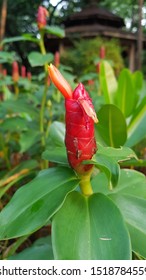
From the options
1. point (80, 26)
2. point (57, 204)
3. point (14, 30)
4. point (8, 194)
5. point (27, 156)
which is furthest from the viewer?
point (14, 30)

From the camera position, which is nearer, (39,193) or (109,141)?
(39,193)

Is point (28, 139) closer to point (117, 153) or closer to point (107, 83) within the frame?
point (107, 83)

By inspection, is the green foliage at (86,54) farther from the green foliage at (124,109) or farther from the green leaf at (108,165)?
the green leaf at (108,165)

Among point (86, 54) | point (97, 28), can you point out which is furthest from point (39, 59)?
point (97, 28)

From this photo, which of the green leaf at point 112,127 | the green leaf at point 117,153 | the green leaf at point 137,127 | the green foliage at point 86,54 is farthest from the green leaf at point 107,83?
the green foliage at point 86,54

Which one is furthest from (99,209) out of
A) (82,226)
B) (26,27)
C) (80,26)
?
(26,27)

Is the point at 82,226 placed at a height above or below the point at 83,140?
below
